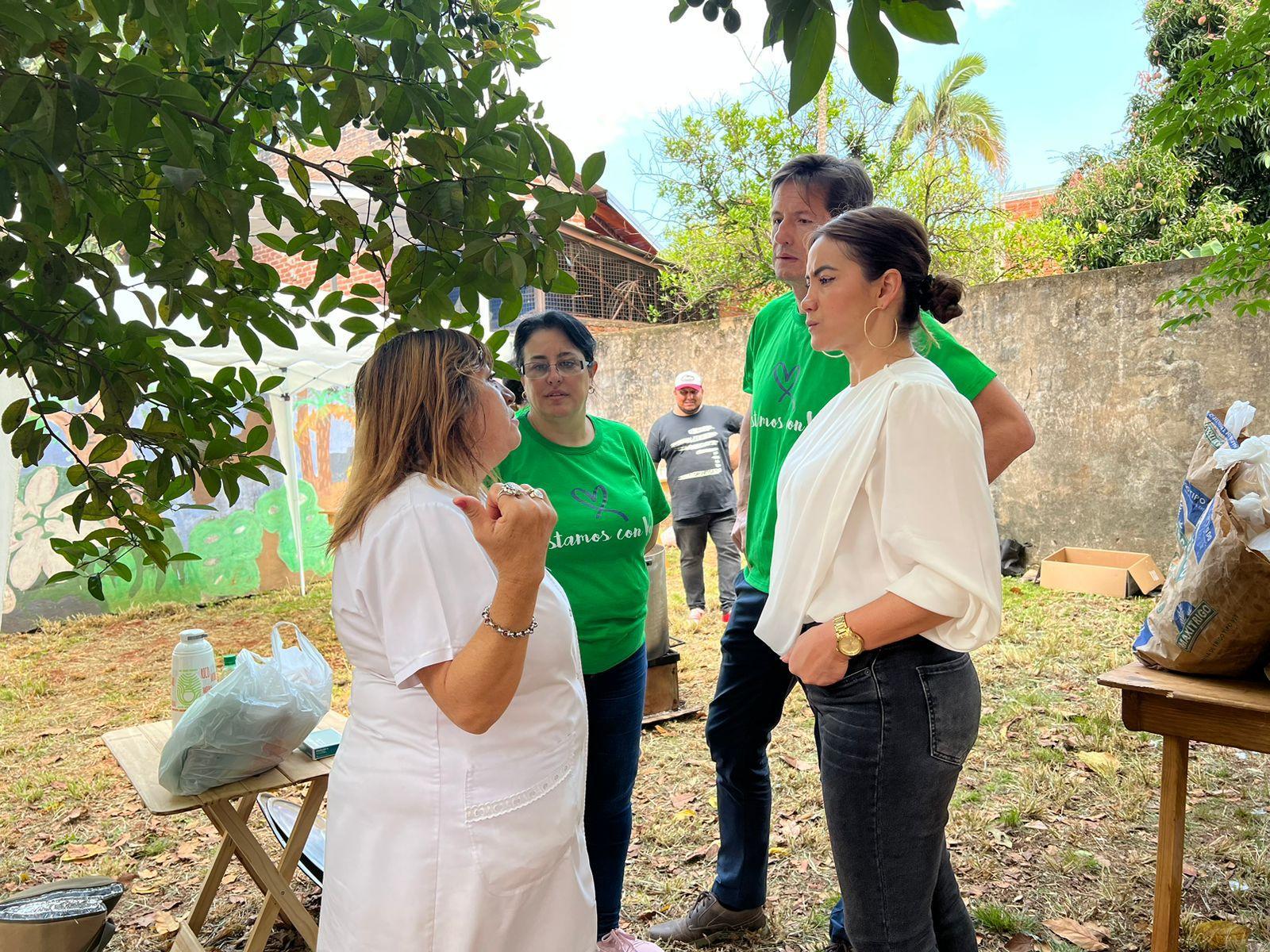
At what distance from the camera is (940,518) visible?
5.60ft

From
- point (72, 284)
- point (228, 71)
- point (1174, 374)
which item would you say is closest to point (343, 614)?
point (72, 284)

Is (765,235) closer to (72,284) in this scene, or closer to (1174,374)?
(1174,374)

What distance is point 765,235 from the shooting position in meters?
15.3

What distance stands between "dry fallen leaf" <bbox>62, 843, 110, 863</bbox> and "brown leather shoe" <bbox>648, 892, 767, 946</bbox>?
2.75 meters

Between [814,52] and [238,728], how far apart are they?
2545 millimetres

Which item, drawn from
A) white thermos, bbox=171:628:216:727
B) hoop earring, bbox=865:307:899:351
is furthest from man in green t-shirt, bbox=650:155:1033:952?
white thermos, bbox=171:628:216:727

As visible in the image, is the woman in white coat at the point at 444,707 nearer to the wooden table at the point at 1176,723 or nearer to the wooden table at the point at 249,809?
the wooden table at the point at 249,809

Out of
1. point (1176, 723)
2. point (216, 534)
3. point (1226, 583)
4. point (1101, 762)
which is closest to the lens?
point (1226, 583)

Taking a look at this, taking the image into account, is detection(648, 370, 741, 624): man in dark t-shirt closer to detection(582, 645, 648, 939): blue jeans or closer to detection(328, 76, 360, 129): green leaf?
detection(582, 645, 648, 939): blue jeans

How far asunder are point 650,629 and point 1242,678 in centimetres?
313

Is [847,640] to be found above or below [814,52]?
below

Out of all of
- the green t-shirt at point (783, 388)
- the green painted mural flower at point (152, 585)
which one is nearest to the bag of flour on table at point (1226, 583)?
the green t-shirt at point (783, 388)

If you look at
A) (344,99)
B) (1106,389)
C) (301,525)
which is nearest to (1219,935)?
(344,99)

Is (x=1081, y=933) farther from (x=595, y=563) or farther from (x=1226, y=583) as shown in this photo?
(x=595, y=563)
